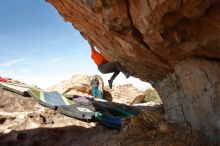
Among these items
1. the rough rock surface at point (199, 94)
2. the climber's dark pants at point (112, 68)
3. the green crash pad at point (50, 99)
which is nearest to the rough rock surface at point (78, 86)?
the green crash pad at point (50, 99)

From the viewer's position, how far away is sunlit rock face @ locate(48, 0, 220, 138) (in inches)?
217

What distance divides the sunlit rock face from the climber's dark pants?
2.37ft

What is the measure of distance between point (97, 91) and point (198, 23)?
13.2m

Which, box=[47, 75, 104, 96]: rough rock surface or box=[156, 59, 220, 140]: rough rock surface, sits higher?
box=[47, 75, 104, 96]: rough rock surface

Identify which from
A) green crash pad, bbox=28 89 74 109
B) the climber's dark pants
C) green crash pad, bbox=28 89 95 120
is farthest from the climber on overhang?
green crash pad, bbox=28 89 74 109

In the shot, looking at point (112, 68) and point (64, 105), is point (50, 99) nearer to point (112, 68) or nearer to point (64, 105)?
point (64, 105)

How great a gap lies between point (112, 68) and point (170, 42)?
460 centimetres

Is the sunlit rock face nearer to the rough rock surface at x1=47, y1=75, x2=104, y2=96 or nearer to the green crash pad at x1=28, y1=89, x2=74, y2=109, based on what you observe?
the green crash pad at x1=28, y1=89, x2=74, y2=109

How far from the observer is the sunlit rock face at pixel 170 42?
18.1 ft

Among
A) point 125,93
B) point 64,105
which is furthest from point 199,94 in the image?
point 125,93

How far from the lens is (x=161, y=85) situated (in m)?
9.97

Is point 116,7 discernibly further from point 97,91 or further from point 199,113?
point 97,91

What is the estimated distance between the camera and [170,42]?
22.0 ft

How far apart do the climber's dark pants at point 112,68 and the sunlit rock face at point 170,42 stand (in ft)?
2.37
